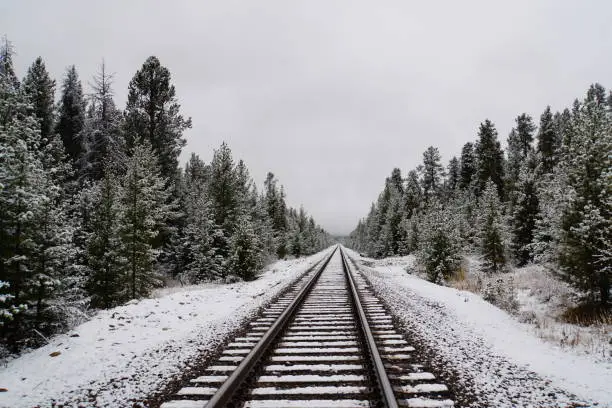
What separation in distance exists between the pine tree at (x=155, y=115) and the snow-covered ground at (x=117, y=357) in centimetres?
1628

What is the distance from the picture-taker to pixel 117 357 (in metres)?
5.62

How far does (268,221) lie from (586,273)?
102 feet

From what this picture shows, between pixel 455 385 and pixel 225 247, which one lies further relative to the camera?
pixel 225 247

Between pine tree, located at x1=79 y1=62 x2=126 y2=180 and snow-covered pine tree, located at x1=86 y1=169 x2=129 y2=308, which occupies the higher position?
pine tree, located at x1=79 y1=62 x2=126 y2=180

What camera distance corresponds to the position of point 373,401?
12.0 ft

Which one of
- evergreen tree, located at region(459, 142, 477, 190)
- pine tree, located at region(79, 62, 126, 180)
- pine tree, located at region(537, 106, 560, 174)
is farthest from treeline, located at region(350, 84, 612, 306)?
pine tree, located at region(79, 62, 126, 180)

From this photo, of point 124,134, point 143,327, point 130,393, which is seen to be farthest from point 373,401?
point 124,134

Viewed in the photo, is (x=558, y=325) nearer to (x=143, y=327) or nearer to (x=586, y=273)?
(x=586, y=273)

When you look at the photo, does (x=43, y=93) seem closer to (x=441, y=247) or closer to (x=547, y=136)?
(x=441, y=247)

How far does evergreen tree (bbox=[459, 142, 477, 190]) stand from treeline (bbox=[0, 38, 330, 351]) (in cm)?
3570

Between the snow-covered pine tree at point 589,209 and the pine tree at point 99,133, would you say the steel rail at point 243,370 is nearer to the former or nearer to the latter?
the snow-covered pine tree at point 589,209

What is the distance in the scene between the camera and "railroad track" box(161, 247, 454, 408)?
373 cm

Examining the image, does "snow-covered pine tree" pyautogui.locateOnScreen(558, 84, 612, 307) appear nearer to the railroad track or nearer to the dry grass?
the dry grass

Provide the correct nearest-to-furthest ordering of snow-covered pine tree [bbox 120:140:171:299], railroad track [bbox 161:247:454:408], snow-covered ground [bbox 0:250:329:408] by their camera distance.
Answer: railroad track [bbox 161:247:454:408], snow-covered ground [bbox 0:250:329:408], snow-covered pine tree [bbox 120:140:171:299]
